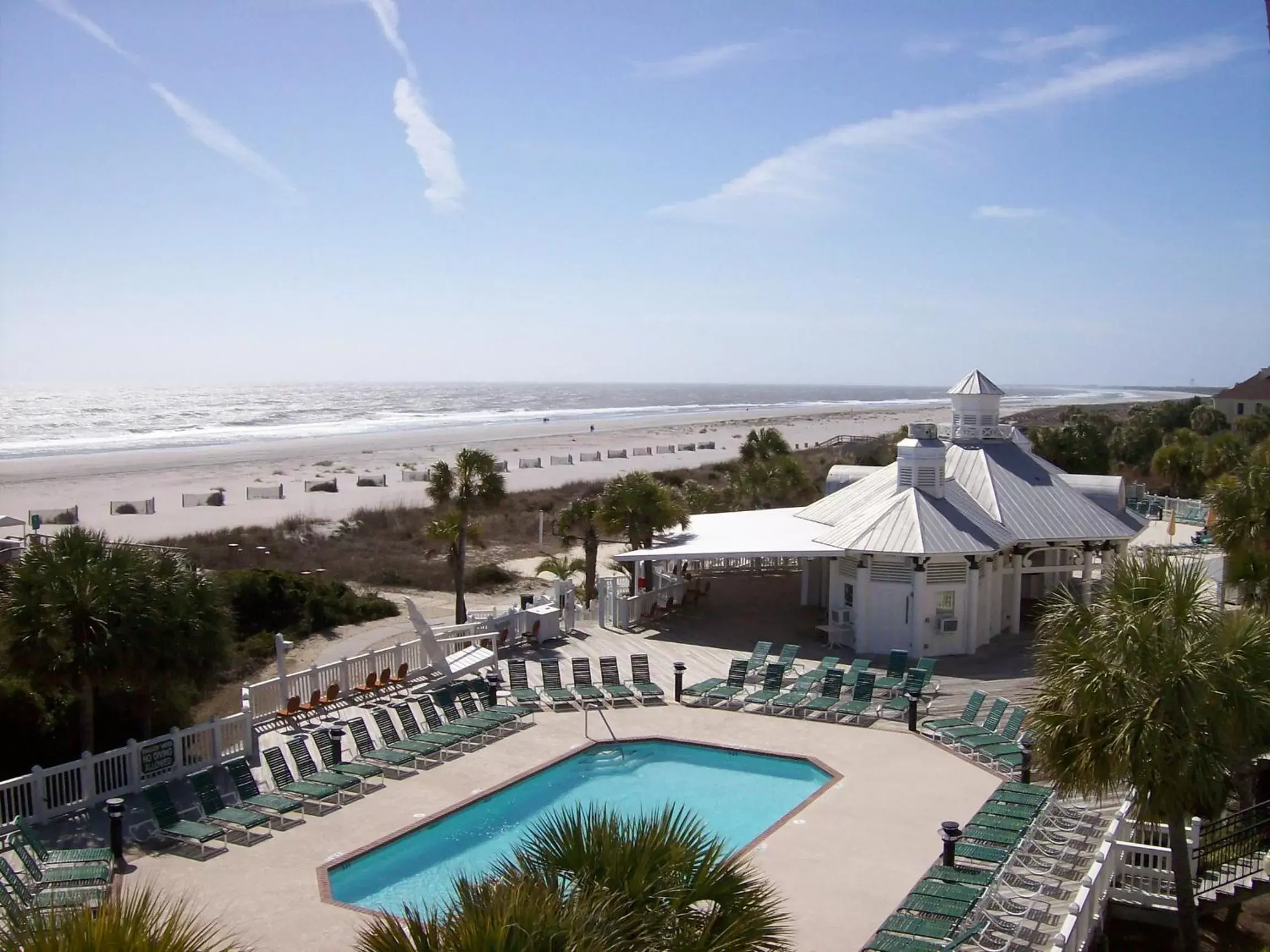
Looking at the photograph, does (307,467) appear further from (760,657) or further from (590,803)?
(590,803)

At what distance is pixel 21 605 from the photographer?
1376 centimetres

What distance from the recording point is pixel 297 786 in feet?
46.0

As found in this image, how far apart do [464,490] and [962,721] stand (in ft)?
42.4

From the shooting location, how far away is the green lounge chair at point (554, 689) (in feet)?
60.9

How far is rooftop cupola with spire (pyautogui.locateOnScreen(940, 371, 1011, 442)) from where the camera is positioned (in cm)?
2714

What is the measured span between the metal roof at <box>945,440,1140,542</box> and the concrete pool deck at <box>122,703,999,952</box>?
28.2ft

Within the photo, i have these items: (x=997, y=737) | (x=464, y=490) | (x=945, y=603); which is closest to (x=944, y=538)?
(x=945, y=603)

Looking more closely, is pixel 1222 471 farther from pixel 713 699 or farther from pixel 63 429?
pixel 63 429

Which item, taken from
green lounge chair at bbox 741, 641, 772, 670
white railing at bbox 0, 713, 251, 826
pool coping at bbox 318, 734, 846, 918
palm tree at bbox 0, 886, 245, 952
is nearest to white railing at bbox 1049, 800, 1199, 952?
pool coping at bbox 318, 734, 846, 918

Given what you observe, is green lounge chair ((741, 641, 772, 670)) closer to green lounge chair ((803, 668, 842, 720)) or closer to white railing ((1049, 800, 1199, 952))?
green lounge chair ((803, 668, 842, 720))

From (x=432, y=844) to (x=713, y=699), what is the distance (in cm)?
693

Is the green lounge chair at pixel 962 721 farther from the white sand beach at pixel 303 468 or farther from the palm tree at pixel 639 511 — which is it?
the white sand beach at pixel 303 468

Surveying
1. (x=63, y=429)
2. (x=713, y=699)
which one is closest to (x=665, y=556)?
(x=713, y=699)

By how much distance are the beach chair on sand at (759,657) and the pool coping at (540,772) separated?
3870 millimetres
